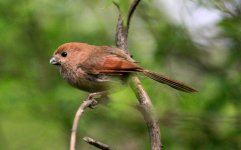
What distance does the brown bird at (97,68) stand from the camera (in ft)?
18.1

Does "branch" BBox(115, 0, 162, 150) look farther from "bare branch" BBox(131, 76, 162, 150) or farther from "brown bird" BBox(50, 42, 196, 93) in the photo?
"brown bird" BBox(50, 42, 196, 93)

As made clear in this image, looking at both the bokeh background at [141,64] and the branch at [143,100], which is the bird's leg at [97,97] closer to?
the branch at [143,100]

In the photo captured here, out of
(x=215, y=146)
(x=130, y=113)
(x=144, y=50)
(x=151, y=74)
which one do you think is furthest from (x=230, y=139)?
(x=151, y=74)

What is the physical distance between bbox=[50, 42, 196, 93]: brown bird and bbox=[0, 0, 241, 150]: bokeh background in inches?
24.0

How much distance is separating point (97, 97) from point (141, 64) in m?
2.77

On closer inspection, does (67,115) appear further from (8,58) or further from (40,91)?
(8,58)

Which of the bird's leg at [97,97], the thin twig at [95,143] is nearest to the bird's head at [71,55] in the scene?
the bird's leg at [97,97]

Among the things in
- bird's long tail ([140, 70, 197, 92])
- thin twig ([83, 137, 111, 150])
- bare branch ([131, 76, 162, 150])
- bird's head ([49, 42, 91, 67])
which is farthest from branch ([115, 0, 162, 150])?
bird's head ([49, 42, 91, 67])

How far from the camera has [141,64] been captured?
7945 mm

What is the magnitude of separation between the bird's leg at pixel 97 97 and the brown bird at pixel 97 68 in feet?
0.51

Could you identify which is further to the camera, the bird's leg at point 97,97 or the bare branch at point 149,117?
the bird's leg at point 97,97

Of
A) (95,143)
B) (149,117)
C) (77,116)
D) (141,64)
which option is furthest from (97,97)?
(141,64)

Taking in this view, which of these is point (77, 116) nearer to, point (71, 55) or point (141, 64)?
point (71, 55)

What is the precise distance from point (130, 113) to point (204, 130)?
898mm
